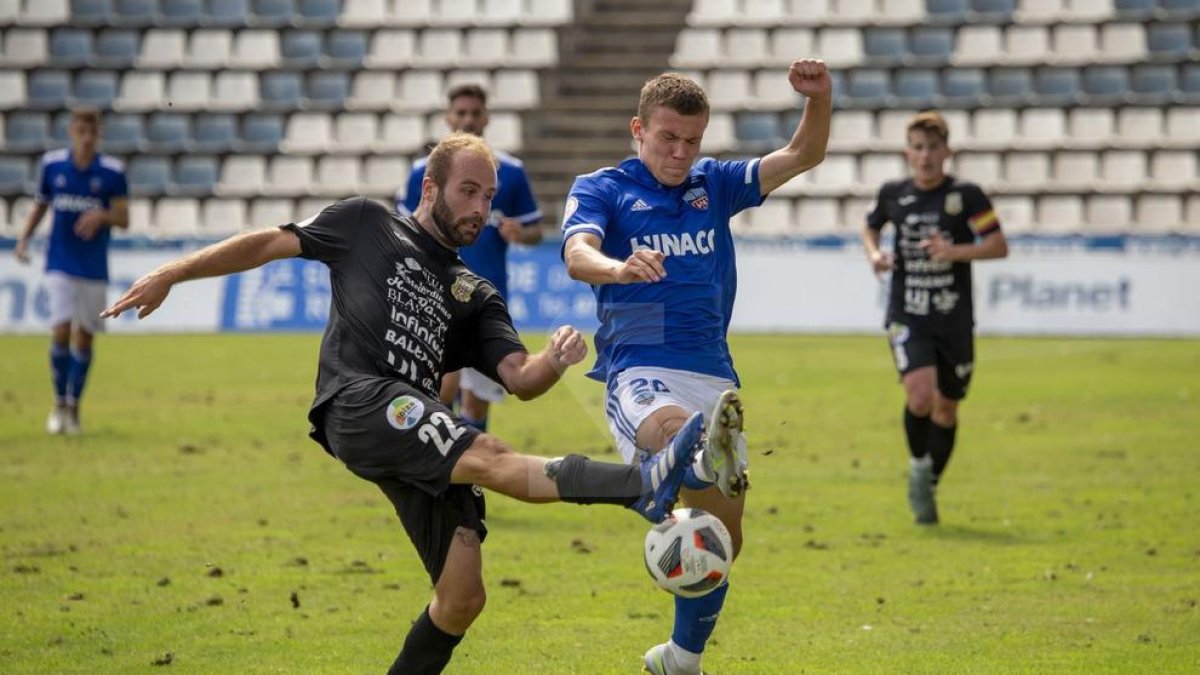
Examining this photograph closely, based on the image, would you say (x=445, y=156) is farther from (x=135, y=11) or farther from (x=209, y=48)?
(x=135, y=11)

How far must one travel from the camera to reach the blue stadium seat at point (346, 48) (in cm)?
3553

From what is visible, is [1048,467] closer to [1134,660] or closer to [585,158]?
[1134,660]

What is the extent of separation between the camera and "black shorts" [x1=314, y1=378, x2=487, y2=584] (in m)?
5.94

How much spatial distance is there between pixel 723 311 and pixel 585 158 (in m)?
26.4

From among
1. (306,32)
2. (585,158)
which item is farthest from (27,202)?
(585,158)

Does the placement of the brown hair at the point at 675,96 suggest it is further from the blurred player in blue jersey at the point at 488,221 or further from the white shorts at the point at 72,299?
the white shorts at the point at 72,299

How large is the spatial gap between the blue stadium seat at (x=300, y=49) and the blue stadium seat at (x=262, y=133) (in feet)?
4.35

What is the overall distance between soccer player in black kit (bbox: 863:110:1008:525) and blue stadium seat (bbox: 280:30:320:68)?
2514cm

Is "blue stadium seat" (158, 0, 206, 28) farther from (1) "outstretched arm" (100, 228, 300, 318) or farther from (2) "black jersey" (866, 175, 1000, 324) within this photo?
(1) "outstretched arm" (100, 228, 300, 318)

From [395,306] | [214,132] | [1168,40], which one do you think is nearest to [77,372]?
[395,306]

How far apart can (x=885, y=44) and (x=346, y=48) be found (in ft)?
34.3

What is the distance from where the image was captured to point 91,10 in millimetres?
37312

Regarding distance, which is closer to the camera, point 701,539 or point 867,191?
point 701,539

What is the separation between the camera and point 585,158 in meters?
33.3
